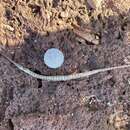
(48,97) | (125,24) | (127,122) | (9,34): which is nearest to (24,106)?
(48,97)

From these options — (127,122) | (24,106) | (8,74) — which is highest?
(8,74)

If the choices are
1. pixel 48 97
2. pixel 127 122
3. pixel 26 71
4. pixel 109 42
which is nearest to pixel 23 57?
pixel 26 71

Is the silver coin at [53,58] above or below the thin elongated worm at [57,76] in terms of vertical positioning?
above

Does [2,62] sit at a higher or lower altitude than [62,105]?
higher

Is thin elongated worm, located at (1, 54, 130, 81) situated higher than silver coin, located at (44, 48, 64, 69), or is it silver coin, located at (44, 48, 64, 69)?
silver coin, located at (44, 48, 64, 69)

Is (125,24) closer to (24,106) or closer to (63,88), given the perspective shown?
(63,88)

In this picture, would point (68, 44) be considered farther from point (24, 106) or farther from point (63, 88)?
point (24, 106)

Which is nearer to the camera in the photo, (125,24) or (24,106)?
(24,106)
